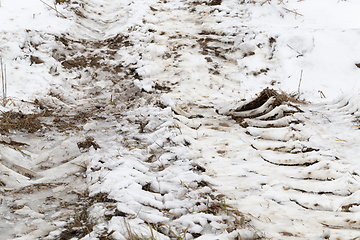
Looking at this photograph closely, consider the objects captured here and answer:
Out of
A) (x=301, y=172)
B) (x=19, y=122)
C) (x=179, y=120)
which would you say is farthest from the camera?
(x=179, y=120)

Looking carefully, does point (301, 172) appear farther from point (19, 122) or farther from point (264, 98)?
point (19, 122)

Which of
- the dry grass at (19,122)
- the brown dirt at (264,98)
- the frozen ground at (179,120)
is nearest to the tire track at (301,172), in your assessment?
the frozen ground at (179,120)

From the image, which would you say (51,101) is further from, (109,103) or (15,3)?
(15,3)

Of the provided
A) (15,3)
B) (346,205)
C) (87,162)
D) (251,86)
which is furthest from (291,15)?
(15,3)

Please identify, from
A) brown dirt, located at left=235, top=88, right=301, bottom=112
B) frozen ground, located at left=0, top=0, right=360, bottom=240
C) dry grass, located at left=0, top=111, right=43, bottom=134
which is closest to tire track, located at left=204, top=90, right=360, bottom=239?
frozen ground, located at left=0, top=0, right=360, bottom=240

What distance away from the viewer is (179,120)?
3516mm

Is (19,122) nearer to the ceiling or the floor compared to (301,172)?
nearer to the floor

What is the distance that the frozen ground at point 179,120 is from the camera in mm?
1965

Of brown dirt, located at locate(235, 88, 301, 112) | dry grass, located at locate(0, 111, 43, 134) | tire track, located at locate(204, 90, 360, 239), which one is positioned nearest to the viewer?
tire track, located at locate(204, 90, 360, 239)

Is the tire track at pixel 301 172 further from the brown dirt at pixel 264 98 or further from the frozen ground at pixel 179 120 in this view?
the brown dirt at pixel 264 98

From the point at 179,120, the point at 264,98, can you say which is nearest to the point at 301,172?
the point at 264,98

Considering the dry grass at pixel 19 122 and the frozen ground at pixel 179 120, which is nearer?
the frozen ground at pixel 179 120

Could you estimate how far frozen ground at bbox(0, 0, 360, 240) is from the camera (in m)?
1.96

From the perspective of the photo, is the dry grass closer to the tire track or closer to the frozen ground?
the frozen ground
